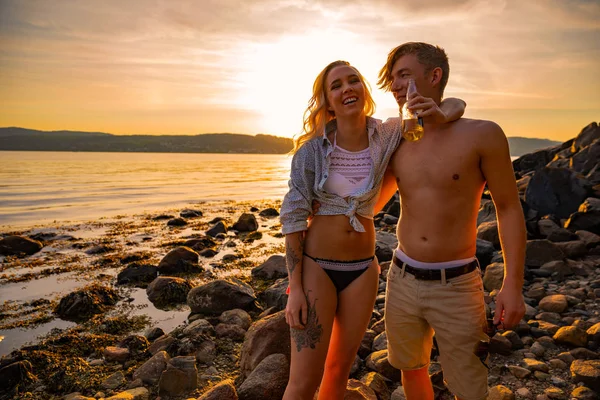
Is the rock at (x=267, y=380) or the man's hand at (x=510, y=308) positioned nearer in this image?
the man's hand at (x=510, y=308)

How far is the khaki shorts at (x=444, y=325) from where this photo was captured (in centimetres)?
313

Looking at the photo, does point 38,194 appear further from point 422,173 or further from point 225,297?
point 422,173

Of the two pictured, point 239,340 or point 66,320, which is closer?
point 239,340

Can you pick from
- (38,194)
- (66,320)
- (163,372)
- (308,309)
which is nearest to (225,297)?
(163,372)

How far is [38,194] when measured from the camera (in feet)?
85.4

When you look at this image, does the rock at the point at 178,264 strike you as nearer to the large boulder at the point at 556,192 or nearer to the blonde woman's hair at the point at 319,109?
the blonde woman's hair at the point at 319,109

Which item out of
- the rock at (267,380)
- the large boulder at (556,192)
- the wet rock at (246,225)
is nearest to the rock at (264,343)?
the rock at (267,380)

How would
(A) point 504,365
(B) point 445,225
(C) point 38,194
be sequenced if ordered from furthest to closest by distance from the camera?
(C) point 38,194 → (A) point 504,365 → (B) point 445,225

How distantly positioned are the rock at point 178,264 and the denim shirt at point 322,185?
7.84 metres

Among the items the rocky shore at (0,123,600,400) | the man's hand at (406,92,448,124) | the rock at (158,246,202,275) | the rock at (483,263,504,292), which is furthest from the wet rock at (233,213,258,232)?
the man's hand at (406,92,448,124)

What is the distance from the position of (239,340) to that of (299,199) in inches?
159

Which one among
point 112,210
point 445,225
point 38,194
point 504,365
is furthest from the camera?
point 38,194

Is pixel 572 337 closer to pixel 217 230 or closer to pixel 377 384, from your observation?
pixel 377 384

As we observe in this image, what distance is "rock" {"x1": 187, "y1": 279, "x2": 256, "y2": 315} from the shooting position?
7.61 m
